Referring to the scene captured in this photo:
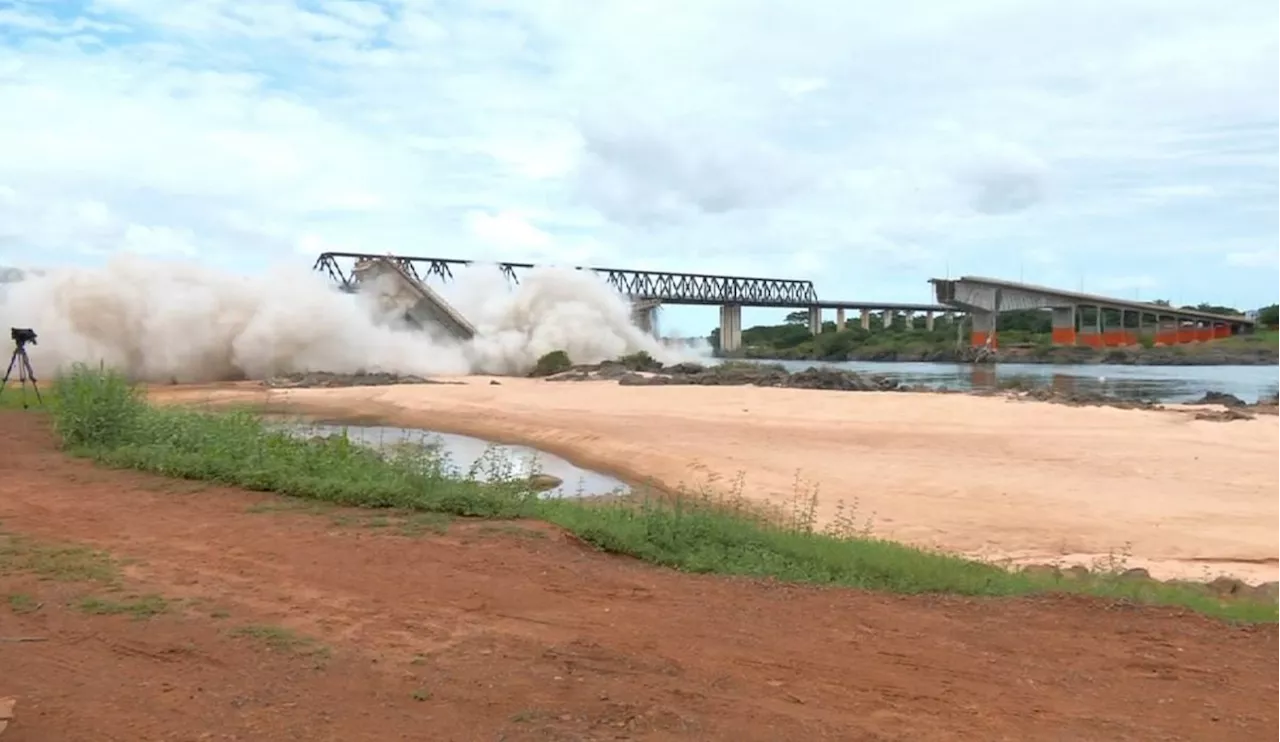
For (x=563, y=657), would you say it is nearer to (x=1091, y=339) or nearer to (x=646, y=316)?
(x=646, y=316)

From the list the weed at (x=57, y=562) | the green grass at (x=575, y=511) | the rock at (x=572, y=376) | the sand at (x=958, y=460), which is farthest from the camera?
the rock at (x=572, y=376)

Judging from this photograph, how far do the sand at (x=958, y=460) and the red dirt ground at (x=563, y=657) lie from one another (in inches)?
259

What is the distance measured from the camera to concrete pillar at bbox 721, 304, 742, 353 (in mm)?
113562

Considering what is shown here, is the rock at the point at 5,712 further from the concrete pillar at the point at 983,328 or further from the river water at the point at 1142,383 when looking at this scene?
the concrete pillar at the point at 983,328

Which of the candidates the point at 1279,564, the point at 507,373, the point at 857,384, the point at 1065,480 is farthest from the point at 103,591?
the point at 507,373

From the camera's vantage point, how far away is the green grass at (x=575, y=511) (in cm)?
1026

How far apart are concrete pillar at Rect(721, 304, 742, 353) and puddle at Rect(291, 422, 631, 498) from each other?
82933 millimetres

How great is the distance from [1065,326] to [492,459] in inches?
4134

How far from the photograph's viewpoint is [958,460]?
870 inches

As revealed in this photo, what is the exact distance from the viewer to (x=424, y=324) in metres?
64.2

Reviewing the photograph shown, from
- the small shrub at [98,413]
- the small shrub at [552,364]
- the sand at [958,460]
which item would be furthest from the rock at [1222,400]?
the small shrub at [98,413]

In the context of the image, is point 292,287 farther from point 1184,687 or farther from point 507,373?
point 1184,687

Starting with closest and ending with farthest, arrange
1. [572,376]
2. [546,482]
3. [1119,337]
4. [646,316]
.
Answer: [546,482] → [572,376] → [646,316] → [1119,337]

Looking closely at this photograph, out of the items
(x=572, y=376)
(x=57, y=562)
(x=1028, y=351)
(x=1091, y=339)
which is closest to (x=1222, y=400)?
(x=572, y=376)
